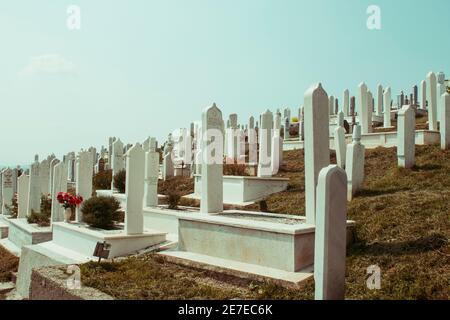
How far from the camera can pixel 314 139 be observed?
291 inches

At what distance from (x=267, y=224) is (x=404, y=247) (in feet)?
7.20

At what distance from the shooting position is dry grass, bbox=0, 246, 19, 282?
38.9ft

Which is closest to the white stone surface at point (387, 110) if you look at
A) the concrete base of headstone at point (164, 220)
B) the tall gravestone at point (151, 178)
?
the concrete base of headstone at point (164, 220)

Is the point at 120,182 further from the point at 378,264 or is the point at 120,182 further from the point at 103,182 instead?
the point at 378,264

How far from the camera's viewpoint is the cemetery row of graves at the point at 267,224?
216 inches

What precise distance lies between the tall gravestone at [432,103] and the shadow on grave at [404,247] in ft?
35.1

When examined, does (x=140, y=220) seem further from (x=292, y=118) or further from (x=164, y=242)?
(x=292, y=118)

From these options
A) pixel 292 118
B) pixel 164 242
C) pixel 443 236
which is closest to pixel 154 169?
pixel 164 242

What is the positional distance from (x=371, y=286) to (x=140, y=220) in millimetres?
6286

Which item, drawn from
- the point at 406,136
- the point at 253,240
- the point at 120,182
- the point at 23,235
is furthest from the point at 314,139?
the point at 120,182

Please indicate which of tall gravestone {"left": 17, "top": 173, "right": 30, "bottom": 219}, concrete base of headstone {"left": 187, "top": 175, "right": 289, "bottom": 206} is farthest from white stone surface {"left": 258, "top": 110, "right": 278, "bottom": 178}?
tall gravestone {"left": 17, "top": 173, "right": 30, "bottom": 219}

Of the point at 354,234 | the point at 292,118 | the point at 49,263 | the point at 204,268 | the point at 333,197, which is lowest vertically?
the point at 49,263

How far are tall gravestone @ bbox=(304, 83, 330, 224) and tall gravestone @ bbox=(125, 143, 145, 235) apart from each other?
4401 millimetres

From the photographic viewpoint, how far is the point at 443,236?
20.9 feet
